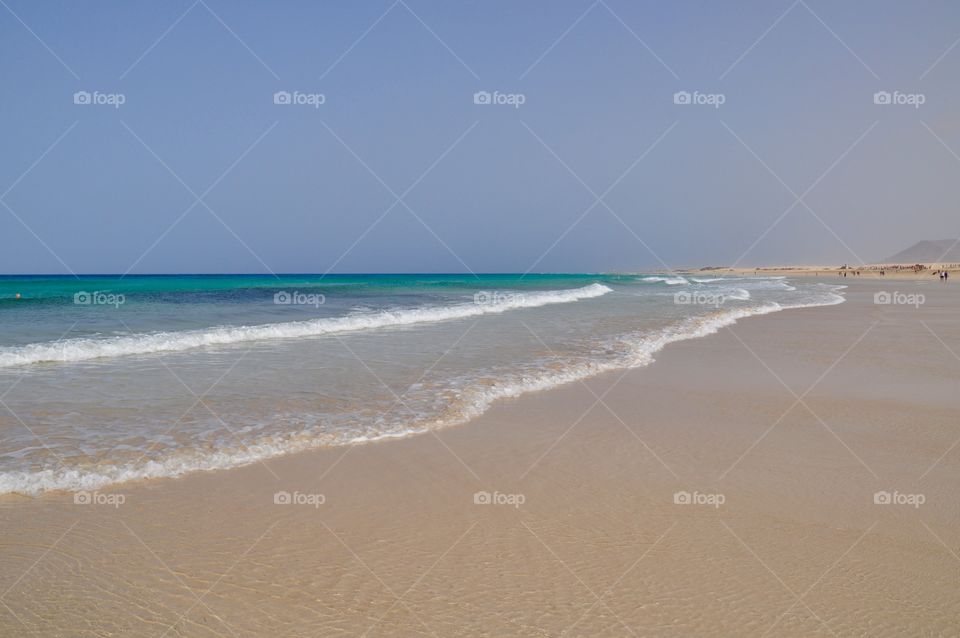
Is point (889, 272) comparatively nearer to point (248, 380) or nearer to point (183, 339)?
point (183, 339)

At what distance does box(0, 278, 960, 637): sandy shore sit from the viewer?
3.18 m

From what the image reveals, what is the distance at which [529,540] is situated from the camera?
13.2ft

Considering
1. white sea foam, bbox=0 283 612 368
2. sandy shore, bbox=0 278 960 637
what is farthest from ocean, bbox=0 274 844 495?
sandy shore, bbox=0 278 960 637

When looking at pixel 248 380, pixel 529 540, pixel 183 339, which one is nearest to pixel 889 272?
pixel 183 339

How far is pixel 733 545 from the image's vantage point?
400 centimetres

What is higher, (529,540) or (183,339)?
(529,540)

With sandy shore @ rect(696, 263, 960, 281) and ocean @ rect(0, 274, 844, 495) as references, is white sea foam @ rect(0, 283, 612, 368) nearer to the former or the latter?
ocean @ rect(0, 274, 844, 495)

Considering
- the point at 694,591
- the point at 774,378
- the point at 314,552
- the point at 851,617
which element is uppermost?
the point at 774,378

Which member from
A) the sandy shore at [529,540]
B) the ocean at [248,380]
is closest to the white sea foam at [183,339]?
the ocean at [248,380]

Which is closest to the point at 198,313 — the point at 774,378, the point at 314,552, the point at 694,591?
the point at 774,378

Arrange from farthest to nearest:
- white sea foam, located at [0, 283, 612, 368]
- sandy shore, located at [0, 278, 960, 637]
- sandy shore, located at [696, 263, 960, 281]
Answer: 1. sandy shore, located at [696, 263, 960, 281]
2. white sea foam, located at [0, 283, 612, 368]
3. sandy shore, located at [0, 278, 960, 637]

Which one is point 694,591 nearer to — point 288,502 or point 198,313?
point 288,502

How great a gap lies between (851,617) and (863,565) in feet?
2.19

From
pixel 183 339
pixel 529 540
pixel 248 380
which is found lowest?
pixel 183 339
